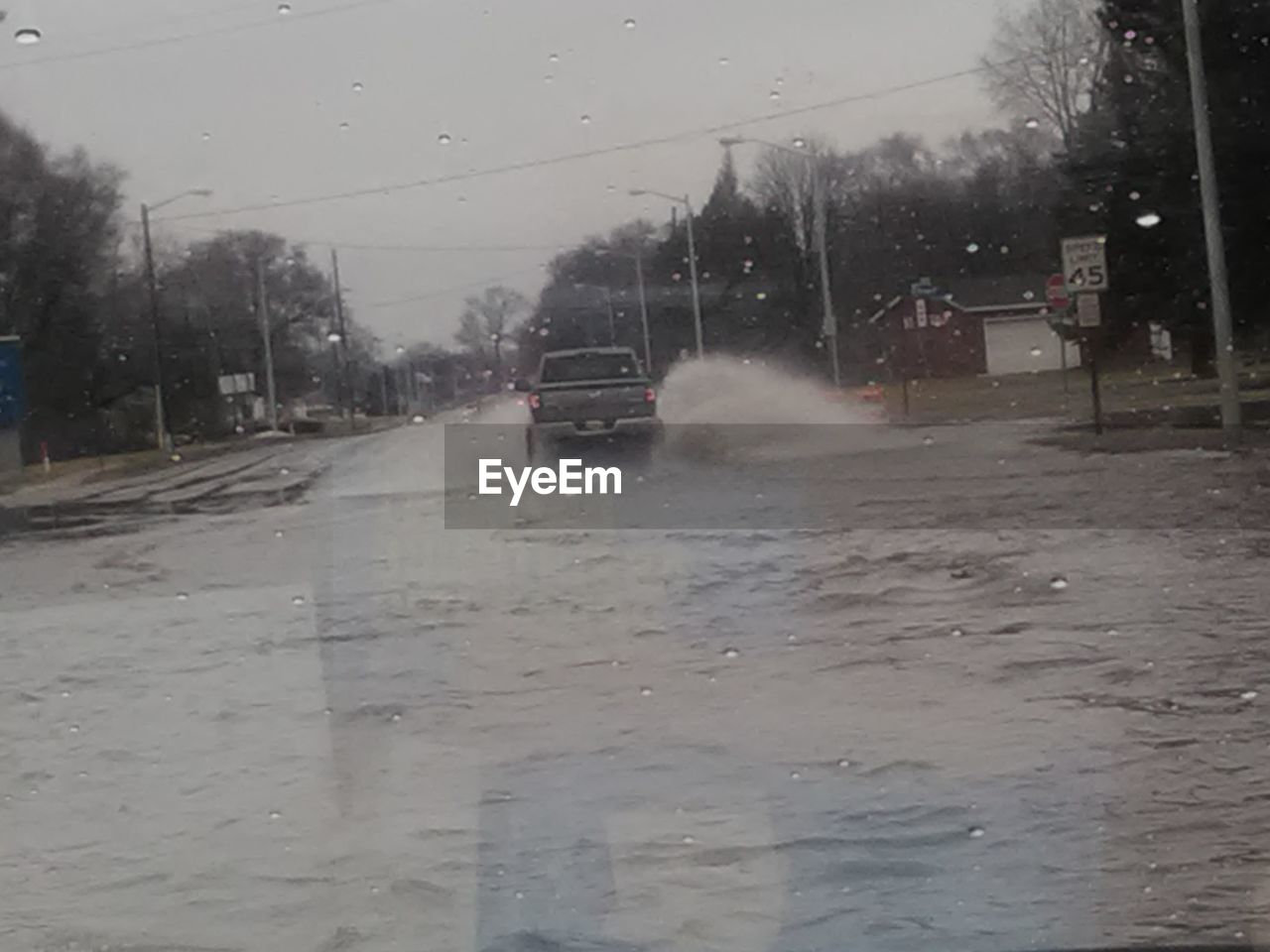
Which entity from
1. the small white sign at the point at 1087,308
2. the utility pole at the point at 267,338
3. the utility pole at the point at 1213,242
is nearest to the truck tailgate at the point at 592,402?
the small white sign at the point at 1087,308

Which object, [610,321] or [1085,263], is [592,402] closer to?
[610,321]

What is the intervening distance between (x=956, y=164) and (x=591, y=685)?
56.5ft

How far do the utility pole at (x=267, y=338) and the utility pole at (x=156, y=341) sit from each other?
1.68 m

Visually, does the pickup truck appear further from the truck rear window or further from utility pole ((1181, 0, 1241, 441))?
utility pole ((1181, 0, 1241, 441))

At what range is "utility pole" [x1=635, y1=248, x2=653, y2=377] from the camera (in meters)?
18.4

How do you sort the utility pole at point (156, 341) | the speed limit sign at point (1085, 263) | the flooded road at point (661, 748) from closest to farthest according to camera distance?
the flooded road at point (661, 748)
the speed limit sign at point (1085, 263)
the utility pole at point (156, 341)

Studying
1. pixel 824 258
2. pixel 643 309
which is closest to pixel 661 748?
pixel 643 309

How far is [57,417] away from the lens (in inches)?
1126

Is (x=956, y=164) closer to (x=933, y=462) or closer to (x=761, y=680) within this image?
(x=933, y=462)

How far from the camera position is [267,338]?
34844 mm

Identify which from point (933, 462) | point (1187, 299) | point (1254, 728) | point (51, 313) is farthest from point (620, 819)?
point (1187, 299)

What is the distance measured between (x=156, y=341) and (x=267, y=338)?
5399 mm

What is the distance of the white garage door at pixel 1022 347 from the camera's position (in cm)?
3928

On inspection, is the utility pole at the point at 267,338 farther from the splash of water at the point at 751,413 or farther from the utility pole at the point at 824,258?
the utility pole at the point at 824,258
